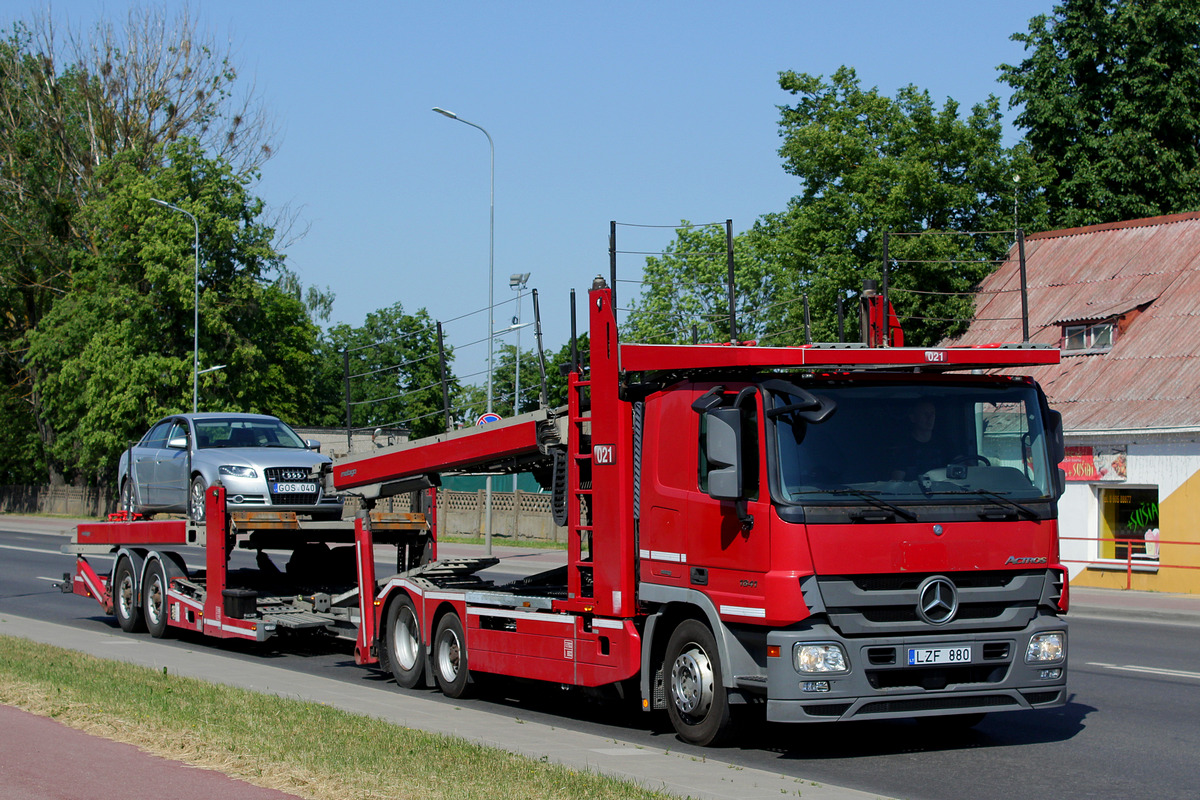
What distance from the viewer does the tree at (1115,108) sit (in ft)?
125

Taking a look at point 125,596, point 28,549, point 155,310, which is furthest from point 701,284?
point 125,596

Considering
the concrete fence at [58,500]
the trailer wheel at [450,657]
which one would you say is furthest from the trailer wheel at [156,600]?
the concrete fence at [58,500]

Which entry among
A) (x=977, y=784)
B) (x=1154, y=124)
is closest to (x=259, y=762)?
(x=977, y=784)

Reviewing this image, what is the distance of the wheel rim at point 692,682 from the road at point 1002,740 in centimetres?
30

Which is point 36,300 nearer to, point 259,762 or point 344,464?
Answer: point 344,464

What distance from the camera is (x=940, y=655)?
26.5 feet

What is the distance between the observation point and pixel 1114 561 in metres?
25.1

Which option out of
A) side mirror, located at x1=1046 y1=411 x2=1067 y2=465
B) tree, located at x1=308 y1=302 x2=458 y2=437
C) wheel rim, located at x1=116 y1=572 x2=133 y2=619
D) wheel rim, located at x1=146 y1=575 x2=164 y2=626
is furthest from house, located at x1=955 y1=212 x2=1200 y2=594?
tree, located at x1=308 y1=302 x2=458 y2=437

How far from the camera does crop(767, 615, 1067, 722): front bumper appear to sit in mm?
7867

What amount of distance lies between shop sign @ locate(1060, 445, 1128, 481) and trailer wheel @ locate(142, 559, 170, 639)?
17261 mm

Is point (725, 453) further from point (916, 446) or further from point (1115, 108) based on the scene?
point (1115, 108)

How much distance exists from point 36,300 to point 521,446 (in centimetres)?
5710

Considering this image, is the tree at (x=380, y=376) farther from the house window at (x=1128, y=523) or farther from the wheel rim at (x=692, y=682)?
the wheel rim at (x=692, y=682)

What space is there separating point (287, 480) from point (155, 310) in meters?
38.8
